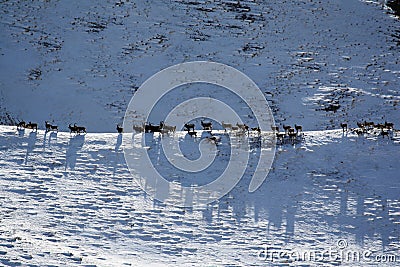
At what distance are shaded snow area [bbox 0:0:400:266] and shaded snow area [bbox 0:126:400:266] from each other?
6cm

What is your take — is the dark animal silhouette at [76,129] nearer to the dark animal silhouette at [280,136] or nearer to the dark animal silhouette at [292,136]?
the dark animal silhouette at [280,136]

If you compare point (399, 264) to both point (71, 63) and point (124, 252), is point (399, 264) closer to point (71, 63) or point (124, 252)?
point (124, 252)

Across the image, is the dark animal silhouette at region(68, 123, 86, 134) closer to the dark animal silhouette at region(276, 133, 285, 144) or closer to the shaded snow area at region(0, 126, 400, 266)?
the shaded snow area at region(0, 126, 400, 266)

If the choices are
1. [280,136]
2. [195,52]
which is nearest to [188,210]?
[280,136]

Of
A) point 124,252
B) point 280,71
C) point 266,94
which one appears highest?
point 280,71

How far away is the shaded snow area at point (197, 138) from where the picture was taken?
543 inches

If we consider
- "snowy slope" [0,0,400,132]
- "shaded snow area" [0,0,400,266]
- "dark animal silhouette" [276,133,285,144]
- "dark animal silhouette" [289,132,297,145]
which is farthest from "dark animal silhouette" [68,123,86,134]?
"dark animal silhouette" [289,132,297,145]

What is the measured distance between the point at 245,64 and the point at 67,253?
2523 centimetres

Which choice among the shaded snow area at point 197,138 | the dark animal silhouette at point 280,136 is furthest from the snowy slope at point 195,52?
the dark animal silhouette at point 280,136

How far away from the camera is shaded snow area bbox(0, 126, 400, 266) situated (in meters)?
13.1

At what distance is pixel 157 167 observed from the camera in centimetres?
1859

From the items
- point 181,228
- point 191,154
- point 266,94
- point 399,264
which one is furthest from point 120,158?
point 266,94

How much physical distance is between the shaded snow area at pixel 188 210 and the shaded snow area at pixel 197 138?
6 cm

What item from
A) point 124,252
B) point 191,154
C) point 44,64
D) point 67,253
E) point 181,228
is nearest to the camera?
point 67,253
